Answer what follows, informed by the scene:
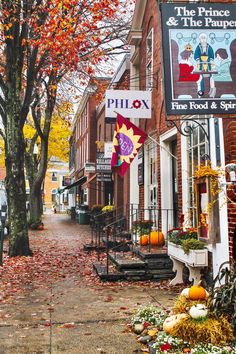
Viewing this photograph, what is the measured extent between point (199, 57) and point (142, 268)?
4981 millimetres

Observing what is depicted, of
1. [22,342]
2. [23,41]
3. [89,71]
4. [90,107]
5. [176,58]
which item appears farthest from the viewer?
[90,107]

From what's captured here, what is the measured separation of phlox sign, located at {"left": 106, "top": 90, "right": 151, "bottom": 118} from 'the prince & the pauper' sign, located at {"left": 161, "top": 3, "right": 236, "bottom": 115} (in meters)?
4.98

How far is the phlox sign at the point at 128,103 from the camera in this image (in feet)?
34.5

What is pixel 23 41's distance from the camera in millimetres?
11484

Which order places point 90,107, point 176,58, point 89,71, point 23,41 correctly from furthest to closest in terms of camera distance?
point 90,107 → point 89,71 → point 23,41 → point 176,58

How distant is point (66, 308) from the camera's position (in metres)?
6.68

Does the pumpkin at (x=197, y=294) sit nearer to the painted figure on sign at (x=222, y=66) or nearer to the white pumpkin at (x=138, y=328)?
the white pumpkin at (x=138, y=328)

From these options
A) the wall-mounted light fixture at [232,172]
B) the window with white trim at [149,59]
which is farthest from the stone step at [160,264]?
the window with white trim at [149,59]

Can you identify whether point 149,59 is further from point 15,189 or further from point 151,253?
point 151,253

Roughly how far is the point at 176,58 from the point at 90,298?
4.26 m

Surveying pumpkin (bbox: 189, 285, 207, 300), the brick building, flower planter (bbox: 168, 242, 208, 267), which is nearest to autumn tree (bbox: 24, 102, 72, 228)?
the brick building

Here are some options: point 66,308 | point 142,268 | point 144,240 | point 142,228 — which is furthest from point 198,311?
point 142,228

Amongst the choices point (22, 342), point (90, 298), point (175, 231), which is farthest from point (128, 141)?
point (22, 342)

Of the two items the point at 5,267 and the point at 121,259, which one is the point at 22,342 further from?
the point at 5,267
